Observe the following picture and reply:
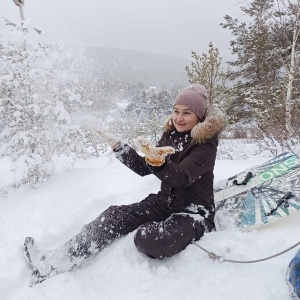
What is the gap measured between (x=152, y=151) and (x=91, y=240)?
3.12ft

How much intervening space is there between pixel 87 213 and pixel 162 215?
38.5 inches

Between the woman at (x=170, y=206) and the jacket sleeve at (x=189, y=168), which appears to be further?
the woman at (x=170, y=206)

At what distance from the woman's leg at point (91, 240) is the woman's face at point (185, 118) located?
0.68 m

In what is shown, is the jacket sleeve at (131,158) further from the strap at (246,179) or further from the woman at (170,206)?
the strap at (246,179)

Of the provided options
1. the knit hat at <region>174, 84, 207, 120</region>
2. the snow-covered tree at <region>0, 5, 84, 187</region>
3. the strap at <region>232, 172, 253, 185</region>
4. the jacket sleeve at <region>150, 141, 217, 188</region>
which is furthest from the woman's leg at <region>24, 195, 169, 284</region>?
the snow-covered tree at <region>0, 5, 84, 187</region>

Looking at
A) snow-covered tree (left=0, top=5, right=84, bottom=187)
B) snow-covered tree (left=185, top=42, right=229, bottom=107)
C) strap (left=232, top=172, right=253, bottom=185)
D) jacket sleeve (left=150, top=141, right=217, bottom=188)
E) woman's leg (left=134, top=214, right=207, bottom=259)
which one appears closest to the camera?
jacket sleeve (left=150, top=141, right=217, bottom=188)

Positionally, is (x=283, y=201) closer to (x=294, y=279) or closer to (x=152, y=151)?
(x=294, y=279)

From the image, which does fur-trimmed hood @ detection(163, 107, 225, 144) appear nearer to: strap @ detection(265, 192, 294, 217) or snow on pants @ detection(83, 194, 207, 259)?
snow on pants @ detection(83, 194, 207, 259)

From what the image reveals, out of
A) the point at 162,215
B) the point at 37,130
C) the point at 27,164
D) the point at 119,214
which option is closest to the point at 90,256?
the point at 119,214

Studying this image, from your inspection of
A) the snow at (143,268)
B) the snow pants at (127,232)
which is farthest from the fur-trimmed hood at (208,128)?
the snow at (143,268)

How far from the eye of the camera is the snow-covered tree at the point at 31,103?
4.62m

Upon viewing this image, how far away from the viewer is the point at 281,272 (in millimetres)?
2096

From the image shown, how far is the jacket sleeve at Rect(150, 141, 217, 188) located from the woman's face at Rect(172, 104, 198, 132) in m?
Answer: 0.24

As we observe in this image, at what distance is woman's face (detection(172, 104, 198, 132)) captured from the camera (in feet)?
8.93
